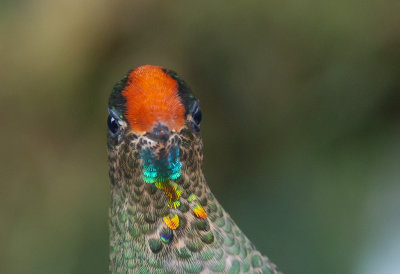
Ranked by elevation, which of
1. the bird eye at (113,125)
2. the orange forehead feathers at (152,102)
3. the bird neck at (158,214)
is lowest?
the bird neck at (158,214)

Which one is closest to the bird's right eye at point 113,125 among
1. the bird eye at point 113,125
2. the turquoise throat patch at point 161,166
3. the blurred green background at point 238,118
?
the bird eye at point 113,125

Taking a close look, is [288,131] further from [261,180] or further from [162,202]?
[162,202]

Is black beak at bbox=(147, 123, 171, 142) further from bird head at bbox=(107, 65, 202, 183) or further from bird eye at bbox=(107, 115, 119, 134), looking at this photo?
bird eye at bbox=(107, 115, 119, 134)

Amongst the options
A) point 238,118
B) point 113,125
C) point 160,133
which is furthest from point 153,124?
point 238,118

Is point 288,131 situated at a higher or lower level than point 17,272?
higher

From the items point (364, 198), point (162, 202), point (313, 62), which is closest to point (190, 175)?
point (162, 202)

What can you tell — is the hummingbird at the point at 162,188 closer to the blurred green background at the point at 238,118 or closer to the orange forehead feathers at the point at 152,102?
the orange forehead feathers at the point at 152,102

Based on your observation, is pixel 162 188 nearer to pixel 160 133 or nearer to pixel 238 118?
pixel 160 133
